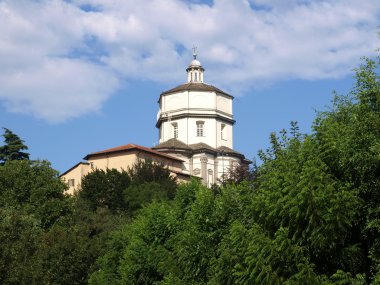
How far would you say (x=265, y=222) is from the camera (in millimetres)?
22734

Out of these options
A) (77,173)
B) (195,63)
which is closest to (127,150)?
(77,173)

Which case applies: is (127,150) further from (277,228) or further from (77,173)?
(277,228)

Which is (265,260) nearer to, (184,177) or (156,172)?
(156,172)

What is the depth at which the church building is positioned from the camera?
10944 centimetres

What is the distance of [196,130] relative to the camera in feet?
376

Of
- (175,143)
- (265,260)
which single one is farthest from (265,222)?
(175,143)

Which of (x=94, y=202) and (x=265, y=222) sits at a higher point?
(x=94, y=202)

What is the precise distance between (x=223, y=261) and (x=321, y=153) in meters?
4.93

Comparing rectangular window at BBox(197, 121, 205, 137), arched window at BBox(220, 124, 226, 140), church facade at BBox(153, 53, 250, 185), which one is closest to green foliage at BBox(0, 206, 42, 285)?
church facade at BBox(153, 53, 250, 185)

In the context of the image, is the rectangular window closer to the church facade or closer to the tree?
the church facade

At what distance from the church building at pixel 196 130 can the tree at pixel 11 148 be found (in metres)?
12.8

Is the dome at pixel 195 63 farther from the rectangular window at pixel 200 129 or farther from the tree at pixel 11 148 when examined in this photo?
the tree at pixel 11 148

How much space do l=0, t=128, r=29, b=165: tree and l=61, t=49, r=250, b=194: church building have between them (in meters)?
12.8

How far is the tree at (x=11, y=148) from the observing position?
299ft
